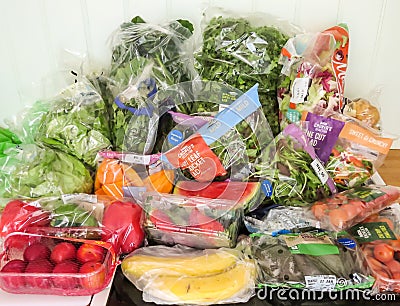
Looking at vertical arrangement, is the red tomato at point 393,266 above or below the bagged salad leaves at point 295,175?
below

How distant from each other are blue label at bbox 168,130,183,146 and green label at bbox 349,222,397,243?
442 millimetres

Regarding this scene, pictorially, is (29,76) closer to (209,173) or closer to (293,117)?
(209,173)

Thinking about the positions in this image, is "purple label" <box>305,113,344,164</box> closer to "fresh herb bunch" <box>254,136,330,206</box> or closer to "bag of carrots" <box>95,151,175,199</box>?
"fresh herb bunch" <box>254,136,330,206</box>

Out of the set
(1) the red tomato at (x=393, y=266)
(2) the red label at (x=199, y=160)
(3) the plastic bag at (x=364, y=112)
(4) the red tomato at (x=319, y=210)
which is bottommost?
(1) the red tomato at (x=393, y=266)

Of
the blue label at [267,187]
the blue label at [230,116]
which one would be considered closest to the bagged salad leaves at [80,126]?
the blue label at [230,116]

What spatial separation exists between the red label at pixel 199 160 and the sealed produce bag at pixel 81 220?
157 millimetres

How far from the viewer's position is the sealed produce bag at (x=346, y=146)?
1156 millimetres

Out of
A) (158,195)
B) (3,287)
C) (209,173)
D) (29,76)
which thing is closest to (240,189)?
(209,173)

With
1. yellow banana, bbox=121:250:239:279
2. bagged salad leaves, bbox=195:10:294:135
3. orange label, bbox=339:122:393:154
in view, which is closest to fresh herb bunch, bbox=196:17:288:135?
bagged salad leaves, bbox=195:10:294:135

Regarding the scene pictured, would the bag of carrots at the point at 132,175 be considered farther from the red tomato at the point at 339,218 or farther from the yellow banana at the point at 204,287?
the red tomato at the point at 339,218

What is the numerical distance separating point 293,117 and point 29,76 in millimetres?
742

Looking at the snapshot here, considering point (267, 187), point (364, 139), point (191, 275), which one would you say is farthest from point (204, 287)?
point (364, 139)

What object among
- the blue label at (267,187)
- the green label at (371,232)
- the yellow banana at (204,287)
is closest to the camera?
the yellow banana at (204,287)

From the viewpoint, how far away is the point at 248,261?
39.2 inches
